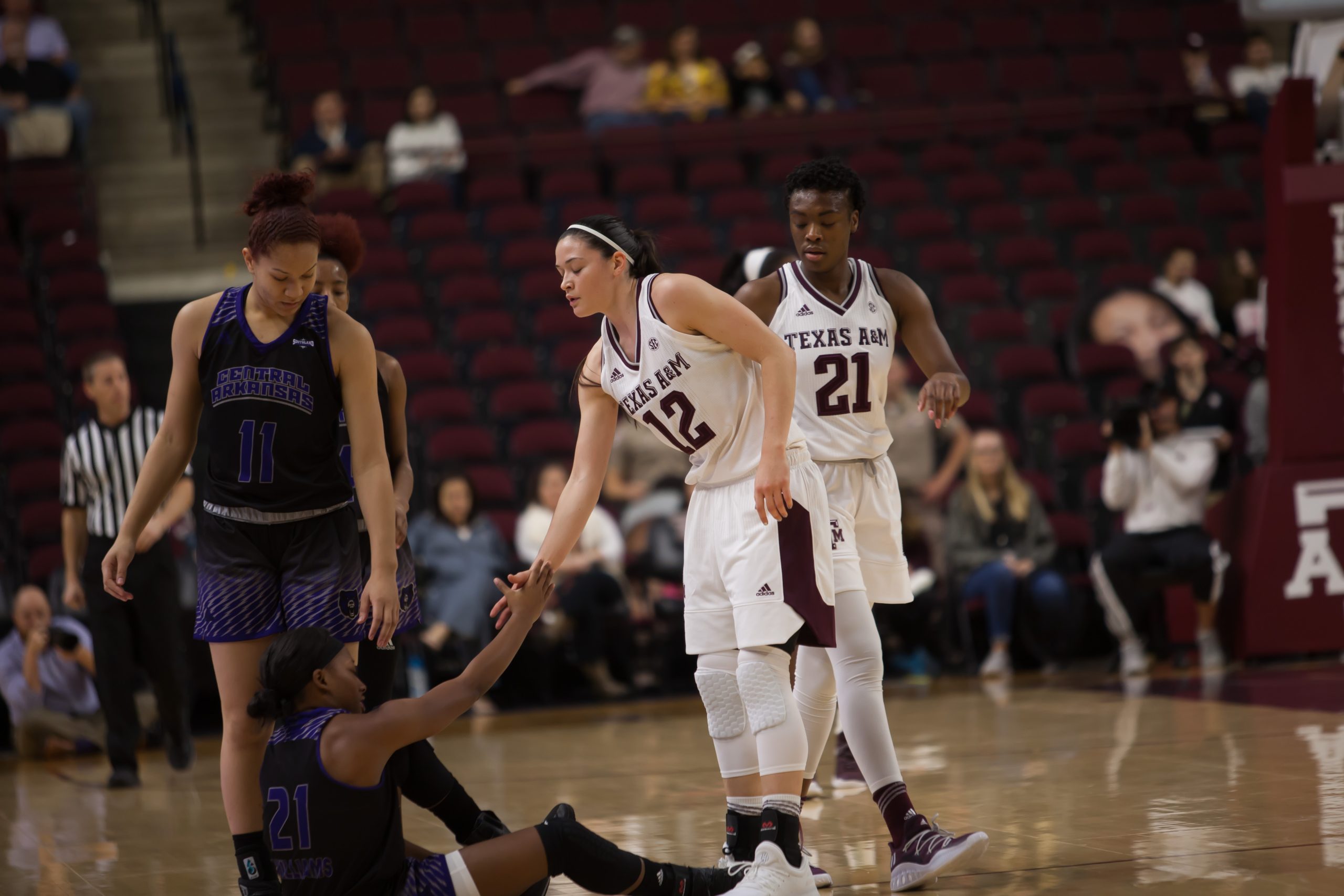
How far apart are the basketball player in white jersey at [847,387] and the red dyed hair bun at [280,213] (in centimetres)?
128

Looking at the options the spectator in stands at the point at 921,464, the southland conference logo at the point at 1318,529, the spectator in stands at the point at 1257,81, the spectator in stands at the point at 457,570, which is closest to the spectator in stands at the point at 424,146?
the spectator in stands at the point at 457,570

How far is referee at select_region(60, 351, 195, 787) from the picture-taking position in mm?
6355

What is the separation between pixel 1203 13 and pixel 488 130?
727cm

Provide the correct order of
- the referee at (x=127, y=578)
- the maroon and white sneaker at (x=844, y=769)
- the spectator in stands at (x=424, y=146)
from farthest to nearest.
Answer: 1. the spectator in stands at (x=424, y=146)
2. the referee at (x=127, y=578)
3. the maroon and white sneaker at (x=844, y=769)

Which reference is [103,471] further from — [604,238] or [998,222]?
[998,222]

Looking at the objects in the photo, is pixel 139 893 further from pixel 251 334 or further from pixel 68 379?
pixel 68 379

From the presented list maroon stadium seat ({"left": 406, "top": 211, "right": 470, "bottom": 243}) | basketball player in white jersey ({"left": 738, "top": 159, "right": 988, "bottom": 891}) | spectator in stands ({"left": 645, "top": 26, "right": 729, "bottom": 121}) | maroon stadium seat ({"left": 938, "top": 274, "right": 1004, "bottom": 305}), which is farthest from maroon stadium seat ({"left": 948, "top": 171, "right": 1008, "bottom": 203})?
basketball player in white jersey ({"left": 738, "top": 159, "right": 988, "bottom": 891})

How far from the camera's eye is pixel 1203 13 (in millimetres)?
14547

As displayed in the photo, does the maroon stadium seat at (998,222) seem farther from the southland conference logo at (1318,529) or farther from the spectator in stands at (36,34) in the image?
the spectator in stands at (36,34)

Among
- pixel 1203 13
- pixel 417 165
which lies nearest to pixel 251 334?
pixel 417 165

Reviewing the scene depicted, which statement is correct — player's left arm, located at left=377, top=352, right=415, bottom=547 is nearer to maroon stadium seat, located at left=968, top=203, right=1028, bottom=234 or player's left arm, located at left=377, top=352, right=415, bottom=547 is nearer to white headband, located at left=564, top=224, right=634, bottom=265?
white headband, located at left=564, top=224, right=634, bottom=265

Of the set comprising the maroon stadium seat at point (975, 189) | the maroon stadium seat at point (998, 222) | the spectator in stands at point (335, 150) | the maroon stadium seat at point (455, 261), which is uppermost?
the spectator in stands at point (335, 150)

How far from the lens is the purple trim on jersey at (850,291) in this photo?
4.17 m

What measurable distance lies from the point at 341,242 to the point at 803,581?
1.83 meters
